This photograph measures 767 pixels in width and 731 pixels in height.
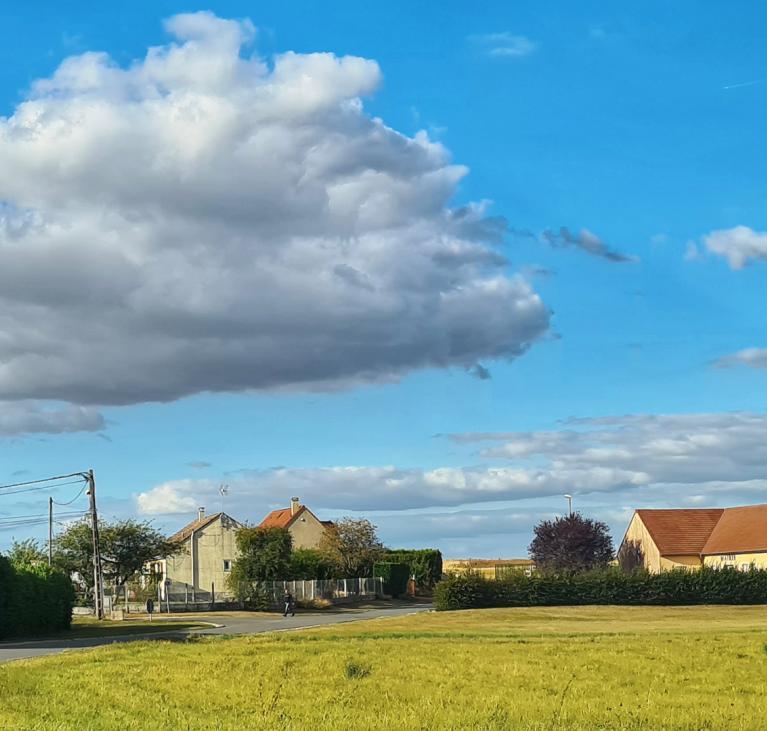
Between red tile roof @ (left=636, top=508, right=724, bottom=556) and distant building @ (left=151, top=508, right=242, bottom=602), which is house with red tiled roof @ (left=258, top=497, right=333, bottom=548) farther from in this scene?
red tile roof @ (left=636, top=508, right=724, bottom=556)

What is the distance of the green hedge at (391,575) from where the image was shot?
300 feet

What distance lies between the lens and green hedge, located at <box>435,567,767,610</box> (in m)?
69.1

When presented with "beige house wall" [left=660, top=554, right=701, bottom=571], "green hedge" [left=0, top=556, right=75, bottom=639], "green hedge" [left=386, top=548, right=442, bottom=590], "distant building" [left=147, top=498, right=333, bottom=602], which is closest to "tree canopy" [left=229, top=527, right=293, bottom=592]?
"distant building" [left=147, top=498, right=333, bottom=602]

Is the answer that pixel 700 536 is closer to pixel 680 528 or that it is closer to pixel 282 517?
pixel 680 528

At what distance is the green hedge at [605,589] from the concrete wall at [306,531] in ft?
110

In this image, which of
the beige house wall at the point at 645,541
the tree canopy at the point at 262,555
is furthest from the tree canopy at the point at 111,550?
the beige house wall at the point at 645,541

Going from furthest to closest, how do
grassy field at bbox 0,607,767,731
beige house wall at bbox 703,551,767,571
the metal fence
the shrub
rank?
beige house wall at bbox 703,551,767,571
the shrub
the metal fence
grassy field at bbox 0,607,767,731

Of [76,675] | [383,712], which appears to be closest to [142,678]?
[76,675]

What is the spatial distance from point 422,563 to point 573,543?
14131 mm

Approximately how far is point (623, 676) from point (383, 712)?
343 inches

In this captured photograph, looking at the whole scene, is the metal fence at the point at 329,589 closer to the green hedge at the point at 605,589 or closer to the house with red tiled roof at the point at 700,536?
the green hedge at the point at 605,589

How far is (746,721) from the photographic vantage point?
17828 mm

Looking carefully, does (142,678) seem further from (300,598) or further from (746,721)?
(300,598)

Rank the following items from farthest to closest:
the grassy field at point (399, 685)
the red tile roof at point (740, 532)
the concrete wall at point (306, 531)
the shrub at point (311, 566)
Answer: the concrete wall at point (306, 531) < the red tile roof at point (740, 532) < the shrub at point (311, 566) < the grassy field at point (399, 685)
